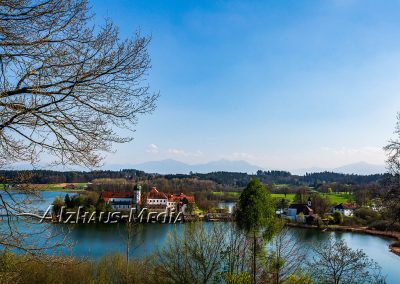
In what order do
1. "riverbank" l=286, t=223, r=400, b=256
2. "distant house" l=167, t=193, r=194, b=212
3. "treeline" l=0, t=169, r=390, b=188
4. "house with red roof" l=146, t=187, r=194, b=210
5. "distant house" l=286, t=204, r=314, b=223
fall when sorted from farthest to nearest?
"treeline" l=0, t=169, r=390, b=188, "house with red roof" l=146, t=187, r=194, b=210, "distant house" l=167, t=193, r=194, b=212, "distant house" l=286, t=204, r=314, b=223, "riverbank" l=286, t=223, r=400, b=256

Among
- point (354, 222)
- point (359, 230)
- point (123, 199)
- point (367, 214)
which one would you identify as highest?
point (123, 199)

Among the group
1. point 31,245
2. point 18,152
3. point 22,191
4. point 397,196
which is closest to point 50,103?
point 18,152

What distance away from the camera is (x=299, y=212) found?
152 ft

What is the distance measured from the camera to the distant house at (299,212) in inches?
1735

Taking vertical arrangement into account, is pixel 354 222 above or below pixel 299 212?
below

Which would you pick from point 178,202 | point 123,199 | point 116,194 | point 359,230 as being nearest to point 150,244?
point 359,230

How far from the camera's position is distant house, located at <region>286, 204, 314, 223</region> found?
145 feet

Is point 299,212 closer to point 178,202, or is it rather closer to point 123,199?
point 178,202

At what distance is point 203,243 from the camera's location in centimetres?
1083

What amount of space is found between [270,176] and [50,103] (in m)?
158

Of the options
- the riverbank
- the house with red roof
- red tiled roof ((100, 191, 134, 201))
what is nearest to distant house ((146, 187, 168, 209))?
the house with red roof

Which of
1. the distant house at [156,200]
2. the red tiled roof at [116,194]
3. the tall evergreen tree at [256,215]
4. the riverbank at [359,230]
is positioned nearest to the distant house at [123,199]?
the red tiled roof at [116,194]

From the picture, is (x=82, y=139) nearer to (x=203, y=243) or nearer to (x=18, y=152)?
(x=18, y=152)

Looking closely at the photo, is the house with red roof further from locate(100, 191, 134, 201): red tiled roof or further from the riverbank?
the riverbank
